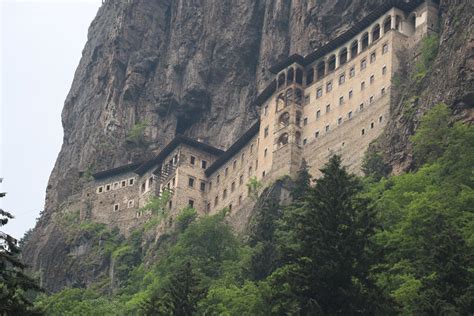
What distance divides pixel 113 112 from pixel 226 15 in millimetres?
17594

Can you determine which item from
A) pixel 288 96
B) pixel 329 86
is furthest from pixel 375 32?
pixel 288 96

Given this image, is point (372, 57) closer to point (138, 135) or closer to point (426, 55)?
point (426, 55)

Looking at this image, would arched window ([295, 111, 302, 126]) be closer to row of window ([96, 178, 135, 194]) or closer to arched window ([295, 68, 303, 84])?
arched window ([295, 68, 303, 84])

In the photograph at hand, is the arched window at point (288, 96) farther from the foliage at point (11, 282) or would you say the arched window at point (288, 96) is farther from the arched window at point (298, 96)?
the foliage at point (11, 282)

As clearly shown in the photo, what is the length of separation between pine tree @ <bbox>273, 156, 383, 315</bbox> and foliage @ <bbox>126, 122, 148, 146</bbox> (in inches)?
2827

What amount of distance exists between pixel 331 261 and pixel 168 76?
3017 inches

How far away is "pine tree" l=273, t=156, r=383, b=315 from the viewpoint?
120 feet

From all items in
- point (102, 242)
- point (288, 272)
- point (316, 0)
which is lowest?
point (288, 272)

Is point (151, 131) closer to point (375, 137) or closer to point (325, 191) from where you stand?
point (375, 137)

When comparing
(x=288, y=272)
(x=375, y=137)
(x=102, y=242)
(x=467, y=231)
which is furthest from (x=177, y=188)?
(x=288, y=272)

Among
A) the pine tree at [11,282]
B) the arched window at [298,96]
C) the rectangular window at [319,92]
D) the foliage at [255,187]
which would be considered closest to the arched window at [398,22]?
the rectangular window at [319,92]

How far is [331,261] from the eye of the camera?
124ft

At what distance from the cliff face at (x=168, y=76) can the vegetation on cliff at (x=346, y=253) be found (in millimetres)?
23958

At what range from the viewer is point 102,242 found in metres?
100
